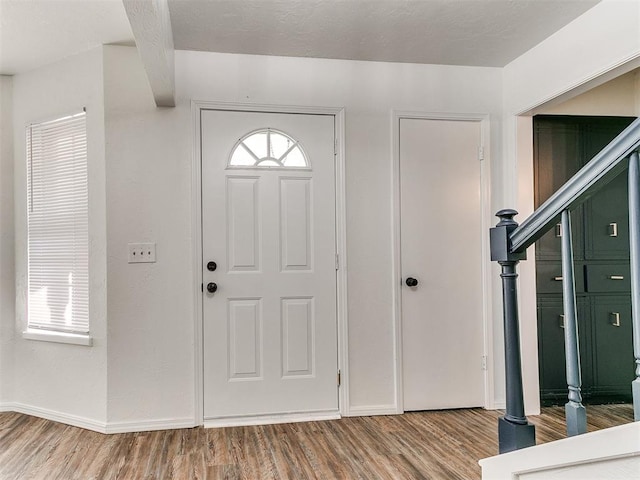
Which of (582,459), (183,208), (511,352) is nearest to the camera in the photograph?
(582,459)

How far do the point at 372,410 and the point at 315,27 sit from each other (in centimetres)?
248

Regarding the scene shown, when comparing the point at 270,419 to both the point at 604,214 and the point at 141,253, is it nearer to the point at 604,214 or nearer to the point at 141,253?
the point at 141,253

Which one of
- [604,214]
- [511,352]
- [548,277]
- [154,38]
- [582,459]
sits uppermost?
[154,38]

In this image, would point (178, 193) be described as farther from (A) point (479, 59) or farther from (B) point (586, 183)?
(B) point (586, 183)

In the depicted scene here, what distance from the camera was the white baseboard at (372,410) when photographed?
10.3ft

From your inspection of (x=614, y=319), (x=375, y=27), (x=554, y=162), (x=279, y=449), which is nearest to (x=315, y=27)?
(x=375, y=27)

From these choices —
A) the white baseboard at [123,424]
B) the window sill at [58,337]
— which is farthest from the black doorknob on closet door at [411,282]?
the window sill at [58,337]

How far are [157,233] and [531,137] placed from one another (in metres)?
2.65

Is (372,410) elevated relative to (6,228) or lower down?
lower down

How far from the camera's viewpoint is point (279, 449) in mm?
2609

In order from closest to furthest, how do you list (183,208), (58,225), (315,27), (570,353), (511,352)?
(570,353)
(511,352)
(315,27)
(183,208)
(58,225)

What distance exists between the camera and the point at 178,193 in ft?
9.84

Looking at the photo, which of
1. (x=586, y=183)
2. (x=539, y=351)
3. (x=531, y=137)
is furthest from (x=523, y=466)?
(x=531, y=137)

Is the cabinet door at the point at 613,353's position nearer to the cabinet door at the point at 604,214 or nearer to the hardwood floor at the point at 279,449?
the hardwood floor at the point at 279,449
